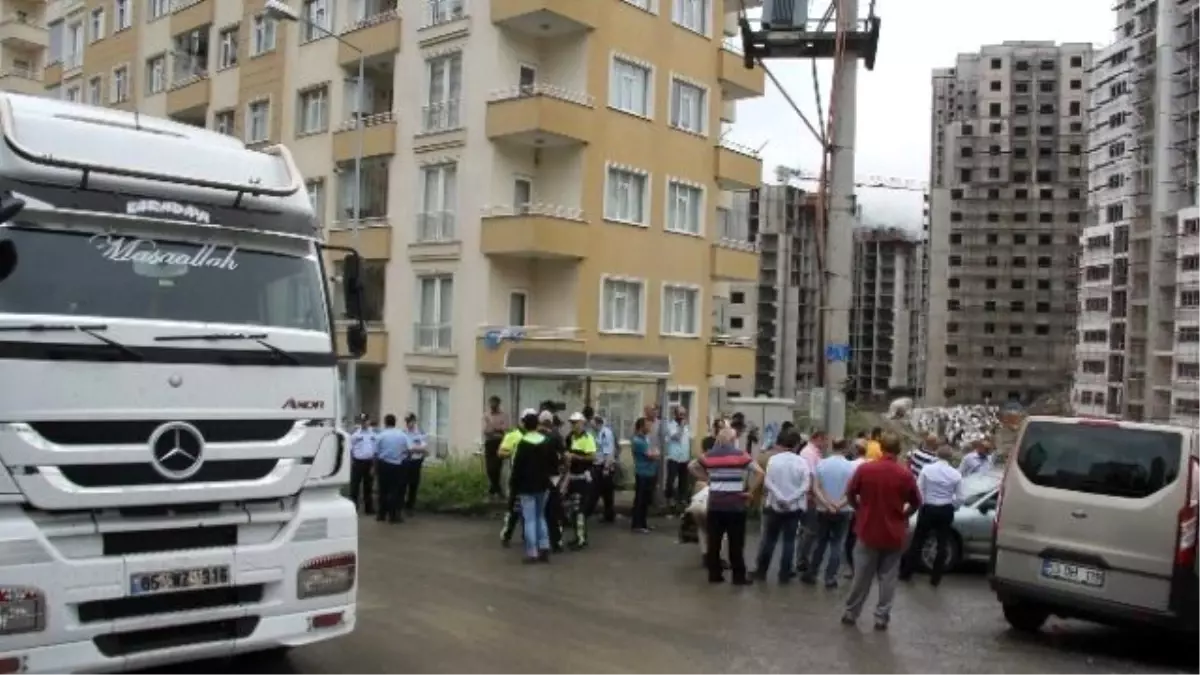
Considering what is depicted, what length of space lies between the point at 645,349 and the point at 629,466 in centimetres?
1176

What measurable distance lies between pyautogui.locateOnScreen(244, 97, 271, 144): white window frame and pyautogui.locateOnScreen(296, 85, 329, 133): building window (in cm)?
193

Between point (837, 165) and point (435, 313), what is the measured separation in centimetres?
1733

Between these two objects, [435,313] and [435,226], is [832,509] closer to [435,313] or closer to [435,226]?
[435,313]

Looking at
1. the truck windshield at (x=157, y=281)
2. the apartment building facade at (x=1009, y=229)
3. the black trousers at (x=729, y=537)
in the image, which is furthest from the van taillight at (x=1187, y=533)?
the apartment building facade at (x=1009, y=229)

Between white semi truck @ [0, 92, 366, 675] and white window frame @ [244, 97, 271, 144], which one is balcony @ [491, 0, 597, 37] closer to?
white window frame @ [244, 97, 271, 144]

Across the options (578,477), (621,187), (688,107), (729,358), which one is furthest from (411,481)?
(688,107)

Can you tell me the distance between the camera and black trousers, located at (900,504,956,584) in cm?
1362

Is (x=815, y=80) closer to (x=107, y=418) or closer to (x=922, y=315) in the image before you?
(x=107, y=418)

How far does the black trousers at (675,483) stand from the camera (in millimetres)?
19234

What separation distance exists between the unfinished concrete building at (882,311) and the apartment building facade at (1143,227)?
30.6m

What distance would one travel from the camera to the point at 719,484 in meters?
12.4

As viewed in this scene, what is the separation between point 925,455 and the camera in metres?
15.5

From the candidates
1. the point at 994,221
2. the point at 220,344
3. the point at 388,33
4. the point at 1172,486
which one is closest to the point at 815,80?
the point at 1172,486

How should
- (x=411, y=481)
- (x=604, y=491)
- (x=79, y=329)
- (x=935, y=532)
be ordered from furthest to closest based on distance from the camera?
(x=411, y=481) → (x=604, y=491) → (x=935, y=532) → (x=79, y=329)
